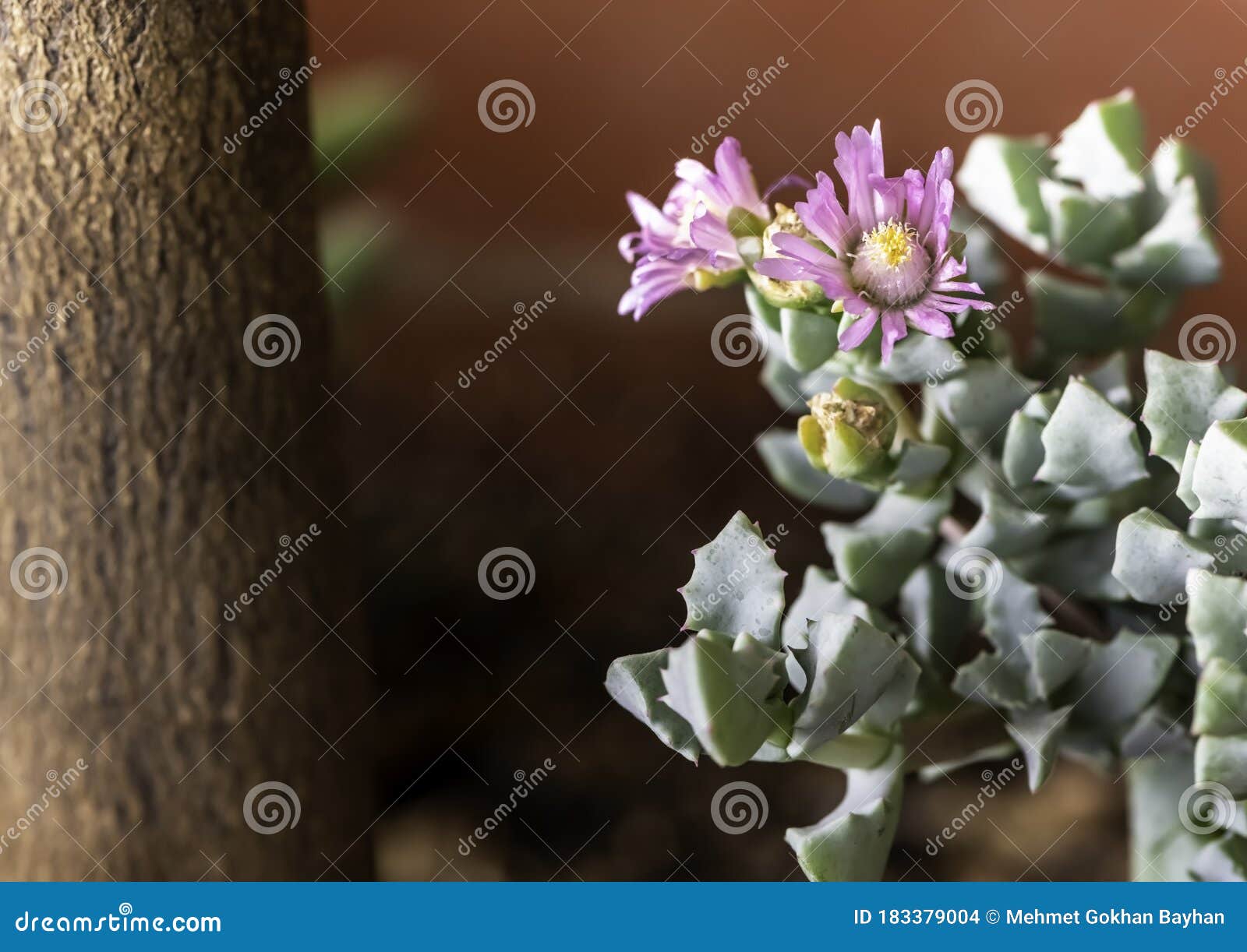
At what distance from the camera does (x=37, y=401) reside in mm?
628

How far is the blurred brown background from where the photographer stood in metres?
1.08

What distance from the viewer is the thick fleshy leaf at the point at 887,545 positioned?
62 centimetres

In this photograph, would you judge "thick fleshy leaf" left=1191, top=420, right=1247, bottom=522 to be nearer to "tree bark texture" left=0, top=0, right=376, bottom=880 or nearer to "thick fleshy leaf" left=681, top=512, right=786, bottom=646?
"thick fleshy leaf" left=681, top=512, right=786, bottom=646

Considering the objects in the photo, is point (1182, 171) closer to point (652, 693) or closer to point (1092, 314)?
point (1092, 314)

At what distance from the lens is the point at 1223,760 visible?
0.50 meters

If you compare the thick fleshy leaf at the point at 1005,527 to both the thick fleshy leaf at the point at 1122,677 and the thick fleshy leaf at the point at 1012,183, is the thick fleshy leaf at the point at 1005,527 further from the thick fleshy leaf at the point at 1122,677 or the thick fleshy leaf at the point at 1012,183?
the thick fleshy leaf at the point at 1012,183

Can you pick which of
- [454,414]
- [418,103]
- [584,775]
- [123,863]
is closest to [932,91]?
[418,103]

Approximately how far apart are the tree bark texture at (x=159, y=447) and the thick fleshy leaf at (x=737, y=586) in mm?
302

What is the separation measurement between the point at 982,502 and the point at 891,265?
0.20 m

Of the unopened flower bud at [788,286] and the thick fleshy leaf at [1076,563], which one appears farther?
the thick fleshy leaf at [1076,563]

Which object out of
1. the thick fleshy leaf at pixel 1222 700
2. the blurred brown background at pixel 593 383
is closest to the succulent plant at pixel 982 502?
the thick fleshy leaf at pixel 1222 700

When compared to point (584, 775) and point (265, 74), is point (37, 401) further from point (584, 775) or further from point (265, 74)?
point (584, 775)

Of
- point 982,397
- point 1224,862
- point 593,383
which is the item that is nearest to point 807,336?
point 982,397

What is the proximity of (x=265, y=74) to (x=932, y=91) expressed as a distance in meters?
0.87
